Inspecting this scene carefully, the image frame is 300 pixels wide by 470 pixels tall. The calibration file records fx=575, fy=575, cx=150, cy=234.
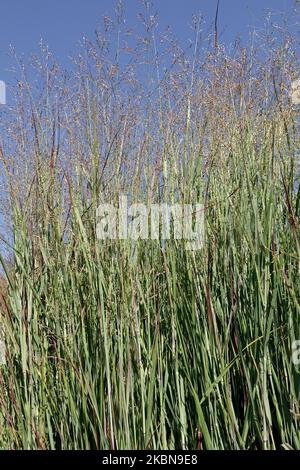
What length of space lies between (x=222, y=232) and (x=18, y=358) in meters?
0.83

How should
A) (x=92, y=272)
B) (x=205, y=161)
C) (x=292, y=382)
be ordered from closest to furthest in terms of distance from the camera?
1. (x=292, y=382)
2. (x=92, y=272)
3. (x=205, y=161)

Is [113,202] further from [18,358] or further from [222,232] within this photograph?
[18,358]

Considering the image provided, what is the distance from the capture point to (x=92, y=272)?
1.98m

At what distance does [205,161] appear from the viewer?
7.70 ft

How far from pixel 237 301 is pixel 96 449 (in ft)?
2.12

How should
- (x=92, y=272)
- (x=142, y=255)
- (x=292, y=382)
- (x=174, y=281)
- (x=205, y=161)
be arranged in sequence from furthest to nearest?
(x=205, y=161) → (x=142, y=255) → (x=92, y=272) → (x=174, y=281) → (x=292, y=382)

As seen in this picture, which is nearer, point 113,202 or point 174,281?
point 174,281

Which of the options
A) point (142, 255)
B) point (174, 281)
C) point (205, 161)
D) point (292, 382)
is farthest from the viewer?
point (205, 161)

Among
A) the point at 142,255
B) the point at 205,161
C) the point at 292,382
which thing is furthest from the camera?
the point at 205,161

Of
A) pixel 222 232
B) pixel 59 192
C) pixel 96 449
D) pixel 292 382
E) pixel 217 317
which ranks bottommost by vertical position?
pixel 96 449

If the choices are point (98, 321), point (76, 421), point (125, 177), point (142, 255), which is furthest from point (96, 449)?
point (125, 177)

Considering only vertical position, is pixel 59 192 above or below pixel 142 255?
above

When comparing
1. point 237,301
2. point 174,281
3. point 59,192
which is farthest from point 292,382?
point 59,192

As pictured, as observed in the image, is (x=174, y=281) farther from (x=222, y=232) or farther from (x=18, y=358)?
(x=18, y=358)
